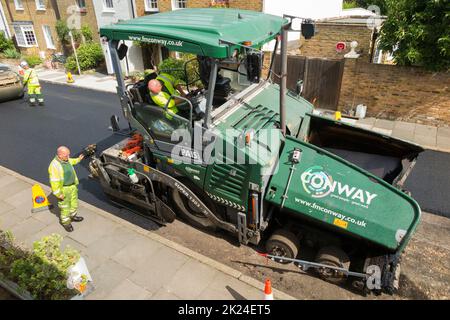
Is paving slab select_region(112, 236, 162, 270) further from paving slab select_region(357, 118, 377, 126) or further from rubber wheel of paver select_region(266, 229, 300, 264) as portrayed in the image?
paving slab select_region(357, 118, 377, 126)

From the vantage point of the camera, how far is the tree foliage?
9352 mm

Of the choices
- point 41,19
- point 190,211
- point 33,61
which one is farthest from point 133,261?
point 41,19

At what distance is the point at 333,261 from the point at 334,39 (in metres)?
12.2

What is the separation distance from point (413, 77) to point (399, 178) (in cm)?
665

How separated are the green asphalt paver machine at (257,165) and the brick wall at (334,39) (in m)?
7.92

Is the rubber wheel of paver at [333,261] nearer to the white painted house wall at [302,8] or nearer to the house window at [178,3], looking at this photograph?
the white painted house wall at [302,8]

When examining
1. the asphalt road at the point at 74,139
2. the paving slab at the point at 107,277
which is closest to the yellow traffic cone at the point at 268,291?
the paving slab at the point at 107,277

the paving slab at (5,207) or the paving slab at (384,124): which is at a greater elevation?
the paving slab at (5,207)

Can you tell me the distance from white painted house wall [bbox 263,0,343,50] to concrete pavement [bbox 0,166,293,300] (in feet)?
24.9

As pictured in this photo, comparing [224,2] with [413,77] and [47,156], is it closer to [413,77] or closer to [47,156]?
[413,77]

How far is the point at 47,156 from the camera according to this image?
9297 millimetres

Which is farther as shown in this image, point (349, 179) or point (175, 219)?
point (175, 219)

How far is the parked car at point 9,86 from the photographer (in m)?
13.6
